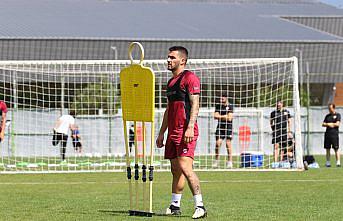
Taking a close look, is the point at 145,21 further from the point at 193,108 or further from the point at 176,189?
the point at 193,108

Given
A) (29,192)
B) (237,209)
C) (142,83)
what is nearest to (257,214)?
(237,209)

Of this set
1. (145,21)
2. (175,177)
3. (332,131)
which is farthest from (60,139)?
(145,21)

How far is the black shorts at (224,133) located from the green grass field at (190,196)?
3.40 meters

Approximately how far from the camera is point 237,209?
1238 centimetres

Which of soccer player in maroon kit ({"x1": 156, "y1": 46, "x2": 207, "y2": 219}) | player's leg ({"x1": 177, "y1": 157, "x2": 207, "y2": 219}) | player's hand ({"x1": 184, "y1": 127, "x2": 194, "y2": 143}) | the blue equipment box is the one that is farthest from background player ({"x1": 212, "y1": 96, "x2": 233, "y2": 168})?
player's hand ({"x1": 184, "y1": 127, "x2": 194, "y2": 143})

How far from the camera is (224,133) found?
25750 mm

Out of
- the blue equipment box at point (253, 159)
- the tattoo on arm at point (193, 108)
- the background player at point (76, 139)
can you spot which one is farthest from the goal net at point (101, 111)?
the tattoo on arm at point (193, 108)

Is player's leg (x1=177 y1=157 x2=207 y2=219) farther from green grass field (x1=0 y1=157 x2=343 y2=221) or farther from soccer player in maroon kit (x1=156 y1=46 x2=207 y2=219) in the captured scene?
green grass field (x1=0 y1=157 x2=343 y2=221)

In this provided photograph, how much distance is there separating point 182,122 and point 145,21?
53542mm

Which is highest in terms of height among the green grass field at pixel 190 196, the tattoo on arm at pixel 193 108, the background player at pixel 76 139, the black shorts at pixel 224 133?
the tattoo on arm at pixel 193 108

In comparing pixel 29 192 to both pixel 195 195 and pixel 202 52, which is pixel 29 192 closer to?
pixel 195 195

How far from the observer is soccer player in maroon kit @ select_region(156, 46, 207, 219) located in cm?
1141

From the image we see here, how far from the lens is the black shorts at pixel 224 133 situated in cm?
2475

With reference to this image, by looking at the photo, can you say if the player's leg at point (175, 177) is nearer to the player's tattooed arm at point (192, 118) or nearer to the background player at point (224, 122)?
the player's tattooed arm at point (192, 118)
